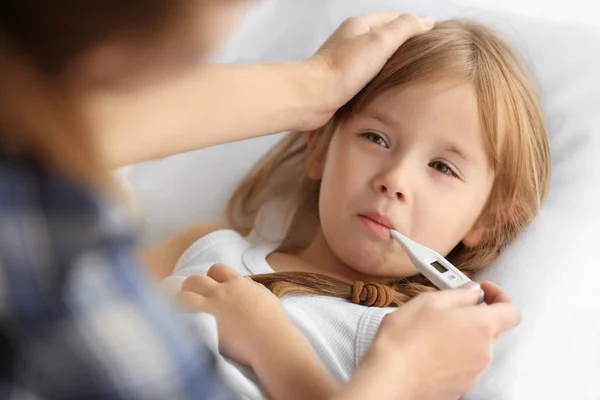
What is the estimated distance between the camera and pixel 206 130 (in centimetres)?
102

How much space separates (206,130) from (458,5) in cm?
57

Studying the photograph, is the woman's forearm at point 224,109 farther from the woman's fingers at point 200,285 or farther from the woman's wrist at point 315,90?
the woman's fingers at point 200,285

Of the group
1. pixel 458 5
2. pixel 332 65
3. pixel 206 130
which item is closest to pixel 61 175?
pixel 206 130

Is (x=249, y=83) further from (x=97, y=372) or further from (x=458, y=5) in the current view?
(x=97, y=372)

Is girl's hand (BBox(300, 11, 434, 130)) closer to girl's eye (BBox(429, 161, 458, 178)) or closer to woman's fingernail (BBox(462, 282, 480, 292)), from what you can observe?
girl's eye (BBox(429, 161, 458, 178))

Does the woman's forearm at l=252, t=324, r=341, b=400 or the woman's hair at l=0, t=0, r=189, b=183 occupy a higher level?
the woman's hair at l=0, t=0, r=189, b=183

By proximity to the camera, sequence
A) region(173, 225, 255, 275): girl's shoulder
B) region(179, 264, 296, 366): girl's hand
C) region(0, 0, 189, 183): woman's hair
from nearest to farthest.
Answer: region(0, 0, 189, 183): woman's hair, region(179, 264, 296, 366): girl's hand, region(173, 225, 255, 275): girl's shoulder

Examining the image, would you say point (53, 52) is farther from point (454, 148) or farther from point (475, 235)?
point (475, 235)

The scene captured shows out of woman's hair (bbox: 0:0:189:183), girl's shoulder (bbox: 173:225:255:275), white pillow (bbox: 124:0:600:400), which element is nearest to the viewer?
woman's hair (bbox: 0:0:189:183)

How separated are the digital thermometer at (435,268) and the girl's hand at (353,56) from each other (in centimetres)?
22

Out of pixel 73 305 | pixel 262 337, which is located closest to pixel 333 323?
pixel 262 337

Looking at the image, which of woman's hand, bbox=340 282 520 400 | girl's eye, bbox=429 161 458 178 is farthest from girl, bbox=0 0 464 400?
girl's eye, bbox=429 161 458 178

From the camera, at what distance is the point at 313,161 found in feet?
4.00

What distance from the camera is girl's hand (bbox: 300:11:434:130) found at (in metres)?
1.10
